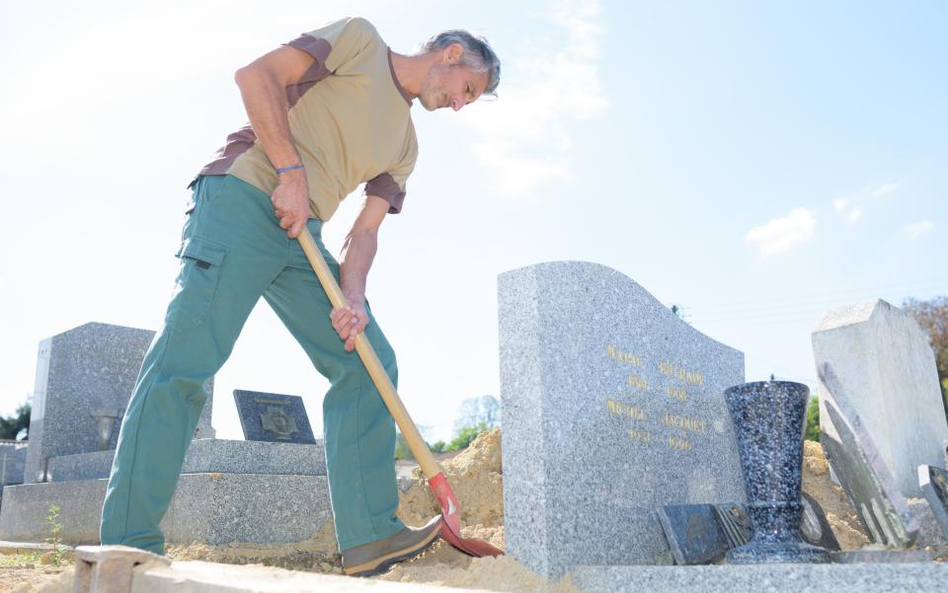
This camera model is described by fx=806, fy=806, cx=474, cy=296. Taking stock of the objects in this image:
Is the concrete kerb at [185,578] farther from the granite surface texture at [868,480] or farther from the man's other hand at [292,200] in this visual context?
the granite surface texture at [868,480]

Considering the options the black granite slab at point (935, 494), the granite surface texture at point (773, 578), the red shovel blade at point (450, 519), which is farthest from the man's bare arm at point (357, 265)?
the black granite slab at point (935, 494)

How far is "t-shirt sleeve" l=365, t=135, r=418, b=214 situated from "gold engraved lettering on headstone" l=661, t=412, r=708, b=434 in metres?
1.58

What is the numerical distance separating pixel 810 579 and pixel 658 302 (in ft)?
5.66

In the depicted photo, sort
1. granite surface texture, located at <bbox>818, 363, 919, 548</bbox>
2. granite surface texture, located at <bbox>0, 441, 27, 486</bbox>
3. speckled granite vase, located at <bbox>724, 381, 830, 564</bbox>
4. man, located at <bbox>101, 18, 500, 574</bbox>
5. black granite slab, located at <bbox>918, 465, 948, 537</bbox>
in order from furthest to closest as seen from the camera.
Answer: granite surface texture, located at <bbox>0, 441, 27, 486</bbox>, granite surface texture, located at <bbox>818, 363, 919, 548</bbox>, black granite slab, located at <bbox>918, 465, 948, 537</bbox>, speckled granite vase, located at <bbox>724, 381, 830, 564</bbox>, man, located at <bbox>101, 18, 500, 574</bbox>

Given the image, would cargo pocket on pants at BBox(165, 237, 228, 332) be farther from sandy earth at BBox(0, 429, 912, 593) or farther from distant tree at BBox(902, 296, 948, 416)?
distant tree at BBox(902, 296, 948, 416)

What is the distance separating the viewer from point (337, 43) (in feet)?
9.46

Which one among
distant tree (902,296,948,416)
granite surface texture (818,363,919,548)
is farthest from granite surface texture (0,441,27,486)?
distant tree (902,296,948,416)

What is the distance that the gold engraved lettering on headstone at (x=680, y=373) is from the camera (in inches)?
150

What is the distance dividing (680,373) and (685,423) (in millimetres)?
244

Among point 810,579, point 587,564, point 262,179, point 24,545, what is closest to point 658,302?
point 587,564

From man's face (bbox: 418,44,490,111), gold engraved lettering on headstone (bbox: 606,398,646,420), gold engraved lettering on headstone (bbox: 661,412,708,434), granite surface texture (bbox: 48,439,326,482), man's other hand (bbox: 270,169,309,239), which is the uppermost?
→ man's face (bbox: 418,44,490,111)

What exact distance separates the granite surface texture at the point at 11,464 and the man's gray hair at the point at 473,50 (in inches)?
374

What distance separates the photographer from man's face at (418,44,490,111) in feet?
10.3

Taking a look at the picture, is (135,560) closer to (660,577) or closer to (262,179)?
(262,179)
